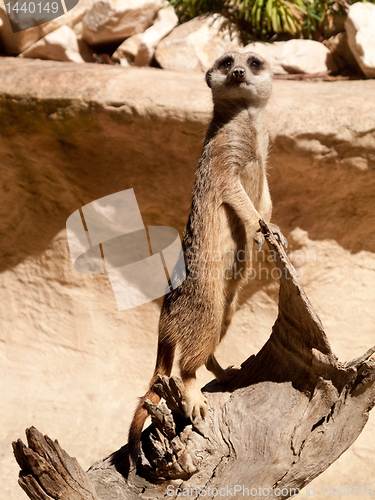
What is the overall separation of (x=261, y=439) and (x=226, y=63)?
148 cm

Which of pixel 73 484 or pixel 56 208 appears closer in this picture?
pixel 73 484

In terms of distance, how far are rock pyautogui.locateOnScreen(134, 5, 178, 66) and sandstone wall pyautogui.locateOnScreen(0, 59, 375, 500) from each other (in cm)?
52

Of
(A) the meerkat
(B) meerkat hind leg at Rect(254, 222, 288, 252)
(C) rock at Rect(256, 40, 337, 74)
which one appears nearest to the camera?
(B) meerkat hind leg at Rect(254, 222, 288, 252)

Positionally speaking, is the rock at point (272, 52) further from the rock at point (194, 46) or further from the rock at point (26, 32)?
Result: the rock at point (26, 32)

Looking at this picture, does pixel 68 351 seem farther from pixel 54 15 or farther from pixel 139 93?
pixel 54 15

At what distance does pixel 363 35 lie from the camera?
9.77ft

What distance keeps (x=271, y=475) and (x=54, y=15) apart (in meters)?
3.48

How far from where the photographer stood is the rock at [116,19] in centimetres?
345

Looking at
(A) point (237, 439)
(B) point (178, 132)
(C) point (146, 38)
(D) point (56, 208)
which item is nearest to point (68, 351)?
(D) point (56, 208)

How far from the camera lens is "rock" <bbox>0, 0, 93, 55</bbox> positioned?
3.52 metres

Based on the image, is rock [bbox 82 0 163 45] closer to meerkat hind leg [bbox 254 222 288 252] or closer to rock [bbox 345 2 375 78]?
rock [bbox 345 2 375 78]

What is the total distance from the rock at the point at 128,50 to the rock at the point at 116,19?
0.08 metres

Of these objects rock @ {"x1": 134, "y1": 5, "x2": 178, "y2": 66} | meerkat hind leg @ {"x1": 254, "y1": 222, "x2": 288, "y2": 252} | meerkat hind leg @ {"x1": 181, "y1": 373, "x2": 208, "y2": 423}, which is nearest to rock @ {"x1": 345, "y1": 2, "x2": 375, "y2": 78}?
rock @ {"x1": 134, "y1": 5, "x2": 178, "y2": 66}

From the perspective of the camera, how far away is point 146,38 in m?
3.46
